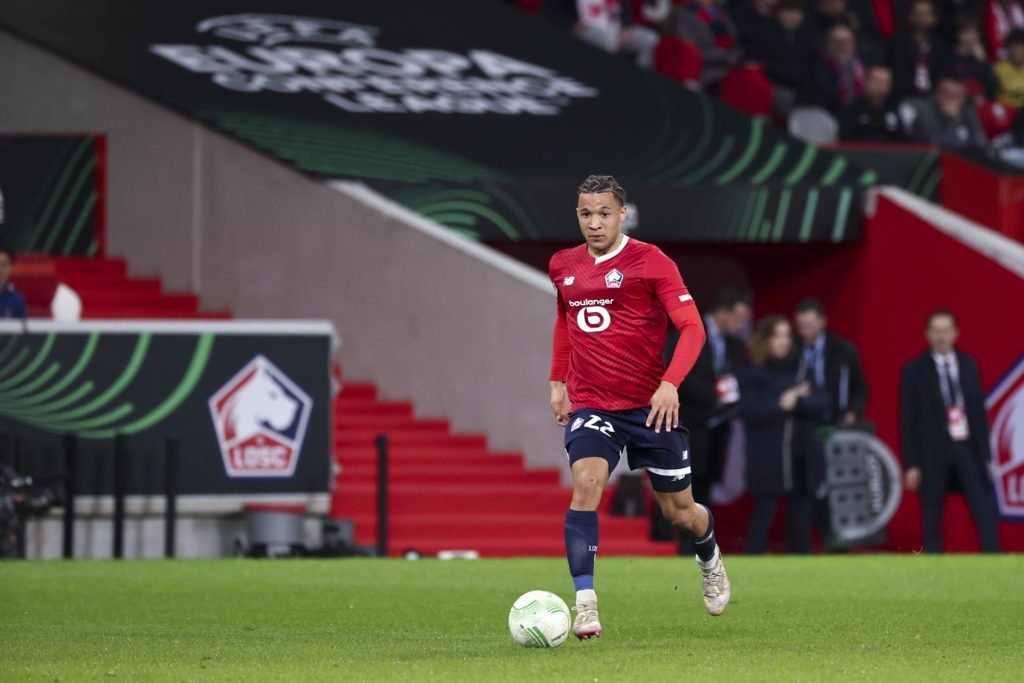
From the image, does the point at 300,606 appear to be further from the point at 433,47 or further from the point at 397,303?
the point at 433,47

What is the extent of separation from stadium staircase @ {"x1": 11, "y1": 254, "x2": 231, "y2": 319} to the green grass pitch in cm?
494

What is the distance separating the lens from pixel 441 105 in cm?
1900

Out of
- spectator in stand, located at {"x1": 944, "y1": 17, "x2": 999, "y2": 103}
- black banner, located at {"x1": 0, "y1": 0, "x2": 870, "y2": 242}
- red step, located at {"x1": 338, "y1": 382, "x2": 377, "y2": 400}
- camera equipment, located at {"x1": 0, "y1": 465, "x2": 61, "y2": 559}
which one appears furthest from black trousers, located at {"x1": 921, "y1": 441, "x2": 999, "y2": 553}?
spectator in stand, located at {"x1": 944, "y1": 17, "x2": 999, "y2": 103}

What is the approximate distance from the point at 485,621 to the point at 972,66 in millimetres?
16992

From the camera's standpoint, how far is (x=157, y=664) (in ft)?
22.0

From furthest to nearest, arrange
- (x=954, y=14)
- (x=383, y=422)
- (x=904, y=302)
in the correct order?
1. (x=954, y=14)
2. (x=904, y=302)
3. (x=383, y=422)

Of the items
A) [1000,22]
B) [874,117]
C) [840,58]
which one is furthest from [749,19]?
[1000,22]

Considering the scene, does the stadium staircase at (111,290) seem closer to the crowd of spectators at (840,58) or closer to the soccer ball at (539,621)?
the crowd of spectators at (840,58)

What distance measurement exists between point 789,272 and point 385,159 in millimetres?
5430

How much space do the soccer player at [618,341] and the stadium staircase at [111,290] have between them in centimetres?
941

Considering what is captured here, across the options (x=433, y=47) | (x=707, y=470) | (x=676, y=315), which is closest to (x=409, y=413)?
(x=707, y=470)

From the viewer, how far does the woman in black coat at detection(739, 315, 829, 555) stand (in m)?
14.3

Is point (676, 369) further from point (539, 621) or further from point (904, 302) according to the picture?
point (904, 302)

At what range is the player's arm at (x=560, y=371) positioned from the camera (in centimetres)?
802
